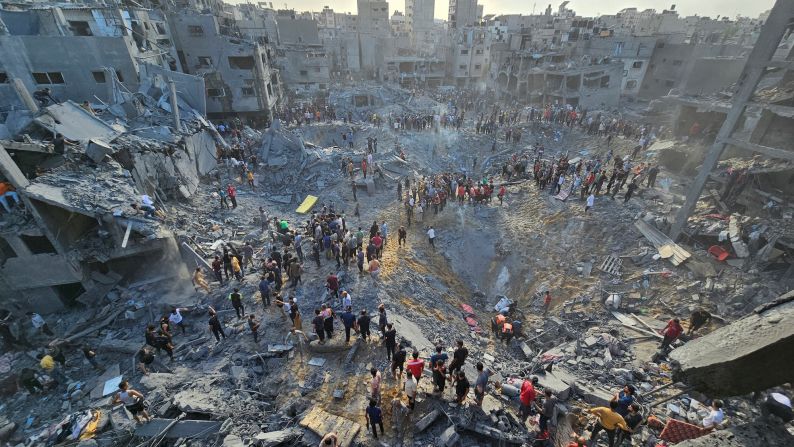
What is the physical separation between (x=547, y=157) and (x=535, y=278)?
48.7 feet

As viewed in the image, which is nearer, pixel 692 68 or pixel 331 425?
pixel 331 425

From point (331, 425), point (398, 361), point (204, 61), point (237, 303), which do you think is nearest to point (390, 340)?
point (398, 361)

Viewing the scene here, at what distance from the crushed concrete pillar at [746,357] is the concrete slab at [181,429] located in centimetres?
1094

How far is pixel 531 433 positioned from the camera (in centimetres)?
867

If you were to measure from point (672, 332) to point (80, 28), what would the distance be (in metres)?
41.1

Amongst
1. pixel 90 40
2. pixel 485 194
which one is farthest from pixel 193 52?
pixel 485 194

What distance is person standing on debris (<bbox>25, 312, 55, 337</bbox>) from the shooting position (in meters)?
14.1

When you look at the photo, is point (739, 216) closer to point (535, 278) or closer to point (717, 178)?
point (717, 178)

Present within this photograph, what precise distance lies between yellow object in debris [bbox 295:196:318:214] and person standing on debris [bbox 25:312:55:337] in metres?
12.0

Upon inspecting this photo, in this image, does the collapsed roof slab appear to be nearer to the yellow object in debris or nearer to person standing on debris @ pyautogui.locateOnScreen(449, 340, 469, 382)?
the yellow object in debris

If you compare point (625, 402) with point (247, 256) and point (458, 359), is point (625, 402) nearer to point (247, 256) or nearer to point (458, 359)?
point (458, 359)

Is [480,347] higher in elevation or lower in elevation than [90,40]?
lower

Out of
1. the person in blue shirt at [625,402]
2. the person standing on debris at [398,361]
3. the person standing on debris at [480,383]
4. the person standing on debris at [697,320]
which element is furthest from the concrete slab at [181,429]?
the person standing on debris at [697,320]

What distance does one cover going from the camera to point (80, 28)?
1075 inches
